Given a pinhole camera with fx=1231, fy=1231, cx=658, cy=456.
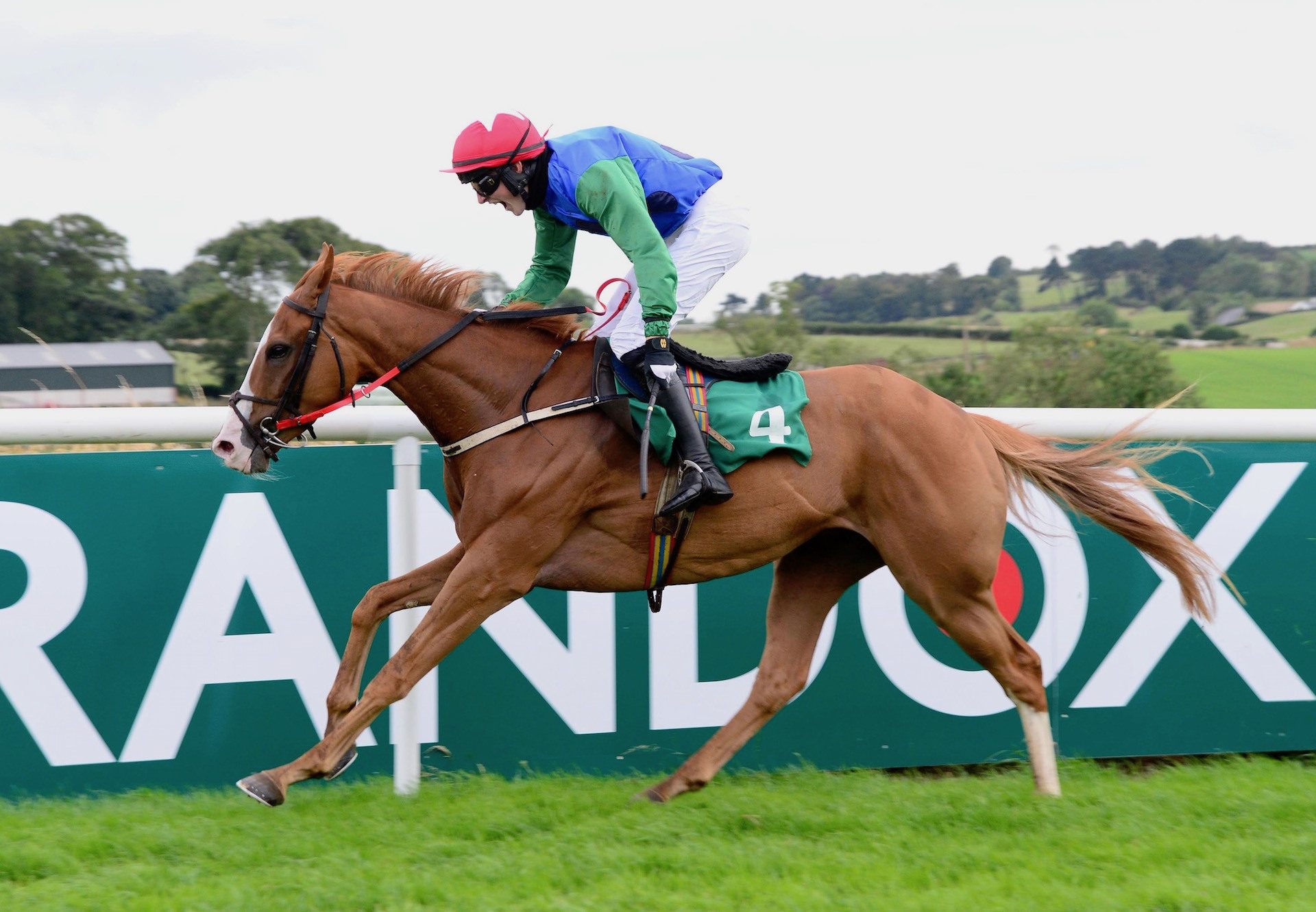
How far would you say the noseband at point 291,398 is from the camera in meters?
3.25

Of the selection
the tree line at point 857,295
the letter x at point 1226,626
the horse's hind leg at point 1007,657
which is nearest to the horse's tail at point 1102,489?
the letter x at point 1226,626

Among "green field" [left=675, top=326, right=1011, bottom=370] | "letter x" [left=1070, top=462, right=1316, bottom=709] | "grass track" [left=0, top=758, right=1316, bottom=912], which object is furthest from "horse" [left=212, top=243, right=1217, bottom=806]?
"green field" [left=675, top=326, right=1011, bottom=370]

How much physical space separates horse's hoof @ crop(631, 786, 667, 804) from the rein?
1094 mm

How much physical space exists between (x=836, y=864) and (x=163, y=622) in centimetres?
209

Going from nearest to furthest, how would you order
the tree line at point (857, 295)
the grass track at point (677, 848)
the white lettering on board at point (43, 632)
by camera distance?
the grass track at point (677, 848) < the white lettering on board at point (43, 632) < the tree line at point (857, 295)

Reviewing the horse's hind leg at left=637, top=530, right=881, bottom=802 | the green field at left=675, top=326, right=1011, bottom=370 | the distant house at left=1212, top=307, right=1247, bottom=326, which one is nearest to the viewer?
the horse's hind leg at left=637, top=530, right=881, bottom=802

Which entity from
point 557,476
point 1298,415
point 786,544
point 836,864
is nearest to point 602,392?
point 557,476

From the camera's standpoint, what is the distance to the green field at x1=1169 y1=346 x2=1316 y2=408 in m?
30.3

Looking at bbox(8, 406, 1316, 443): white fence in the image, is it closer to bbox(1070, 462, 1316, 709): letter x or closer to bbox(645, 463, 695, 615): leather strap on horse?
bbox(1070, 462, 1316, 709): letter x

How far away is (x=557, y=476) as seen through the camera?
337 cm

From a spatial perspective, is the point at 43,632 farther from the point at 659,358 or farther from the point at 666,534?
the point at 659,358

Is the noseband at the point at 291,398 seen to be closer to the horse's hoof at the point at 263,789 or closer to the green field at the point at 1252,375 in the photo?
the horse's hoof at the point at 263,789

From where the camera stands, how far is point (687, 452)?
3279 millimetres

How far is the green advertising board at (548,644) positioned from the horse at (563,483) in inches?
14.2
